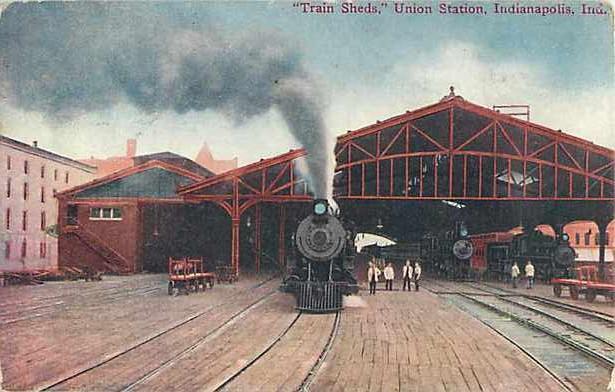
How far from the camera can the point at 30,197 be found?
19.1 ft

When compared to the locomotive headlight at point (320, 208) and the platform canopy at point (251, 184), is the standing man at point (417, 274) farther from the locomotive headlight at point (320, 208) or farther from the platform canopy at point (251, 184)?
the platform canopy at point (251, 184)

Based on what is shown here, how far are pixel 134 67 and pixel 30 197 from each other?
1537mm

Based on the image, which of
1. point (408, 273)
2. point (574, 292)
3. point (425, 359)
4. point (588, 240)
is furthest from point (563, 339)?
point (408, 273)

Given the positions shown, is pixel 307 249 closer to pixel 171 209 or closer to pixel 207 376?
pixel 171 209

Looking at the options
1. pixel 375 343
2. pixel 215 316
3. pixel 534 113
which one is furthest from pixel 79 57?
pixel 534 113

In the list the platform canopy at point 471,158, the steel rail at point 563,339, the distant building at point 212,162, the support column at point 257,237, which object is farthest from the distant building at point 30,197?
the steel rail at point 563,339

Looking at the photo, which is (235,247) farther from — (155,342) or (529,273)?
(529,273)

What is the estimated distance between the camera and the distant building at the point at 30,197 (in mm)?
5672

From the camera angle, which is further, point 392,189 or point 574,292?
point 574,292

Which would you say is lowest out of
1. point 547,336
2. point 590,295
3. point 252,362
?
point 252,362

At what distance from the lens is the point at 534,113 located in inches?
219

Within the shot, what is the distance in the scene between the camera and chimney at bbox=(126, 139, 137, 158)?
18.8 feet

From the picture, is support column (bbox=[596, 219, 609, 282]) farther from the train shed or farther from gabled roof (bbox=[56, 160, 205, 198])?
gabled roof (bbox=[56, 160, 205, 198])

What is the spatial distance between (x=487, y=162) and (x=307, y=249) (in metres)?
2.05
